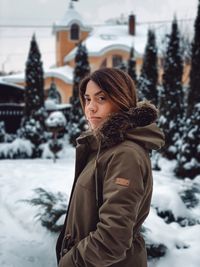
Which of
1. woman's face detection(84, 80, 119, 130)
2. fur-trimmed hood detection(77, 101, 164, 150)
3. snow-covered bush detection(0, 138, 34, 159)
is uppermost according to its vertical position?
woman's face detection(84, 80, 119, 130)

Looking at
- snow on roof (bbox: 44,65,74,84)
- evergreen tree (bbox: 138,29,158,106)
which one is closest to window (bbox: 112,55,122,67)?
snow on roof (bbox: 44,65,74,84)

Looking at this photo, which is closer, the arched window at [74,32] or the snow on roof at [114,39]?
the snow on roof at [114,39]

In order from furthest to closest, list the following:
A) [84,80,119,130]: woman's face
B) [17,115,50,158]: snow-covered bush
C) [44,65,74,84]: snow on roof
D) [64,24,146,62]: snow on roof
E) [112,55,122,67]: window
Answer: [112,55,122,67]: window
[64,24,146,62]: snow on roof
[44,65,74,84]: snow on roof
[17,115,50,158]: snow-covered bush
[84,80,119,130]: woman's face

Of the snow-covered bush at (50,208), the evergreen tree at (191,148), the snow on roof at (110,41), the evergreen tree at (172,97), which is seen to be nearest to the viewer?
the snow-covered bush at (50,208)

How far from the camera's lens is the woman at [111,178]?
1.52 m

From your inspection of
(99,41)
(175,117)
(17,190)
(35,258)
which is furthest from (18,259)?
(99,41)

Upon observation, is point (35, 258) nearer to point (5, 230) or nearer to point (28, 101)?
point (5, 230)

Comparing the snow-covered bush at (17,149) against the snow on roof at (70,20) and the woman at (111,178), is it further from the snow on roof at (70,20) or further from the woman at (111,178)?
the snow on roof at (70,20)

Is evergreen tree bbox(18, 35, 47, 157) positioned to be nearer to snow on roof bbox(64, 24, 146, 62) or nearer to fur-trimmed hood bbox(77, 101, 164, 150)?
snow on roof bbox(64, 24, 146, 62)

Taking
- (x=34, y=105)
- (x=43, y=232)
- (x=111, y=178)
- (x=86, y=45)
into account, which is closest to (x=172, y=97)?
(x=34, y=105)

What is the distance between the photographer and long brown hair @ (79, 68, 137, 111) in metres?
1.75

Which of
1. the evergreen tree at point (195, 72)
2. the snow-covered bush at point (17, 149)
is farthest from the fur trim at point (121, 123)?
the snow-covered bush at point (17, 149)

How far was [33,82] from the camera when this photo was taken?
15492mm

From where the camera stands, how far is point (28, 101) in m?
15.4
